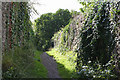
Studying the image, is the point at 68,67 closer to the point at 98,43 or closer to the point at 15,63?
the point at 98,43

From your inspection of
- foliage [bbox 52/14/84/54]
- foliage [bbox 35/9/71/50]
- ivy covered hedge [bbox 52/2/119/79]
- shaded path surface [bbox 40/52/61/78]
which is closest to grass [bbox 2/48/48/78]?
shaded path surface [bbox 40/52/61/78]

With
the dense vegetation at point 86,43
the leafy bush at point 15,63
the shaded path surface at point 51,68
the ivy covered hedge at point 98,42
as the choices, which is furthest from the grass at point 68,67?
the leafy bush at point 15,63

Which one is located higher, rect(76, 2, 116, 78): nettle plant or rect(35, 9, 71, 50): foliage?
rect(35, 9, 71, 50): foliage

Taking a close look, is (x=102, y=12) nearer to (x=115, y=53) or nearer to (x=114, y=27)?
(x=114, y=27)

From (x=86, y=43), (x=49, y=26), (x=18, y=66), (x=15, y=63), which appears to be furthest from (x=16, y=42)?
(x=49, y=26)

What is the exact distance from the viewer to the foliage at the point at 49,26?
21609mm

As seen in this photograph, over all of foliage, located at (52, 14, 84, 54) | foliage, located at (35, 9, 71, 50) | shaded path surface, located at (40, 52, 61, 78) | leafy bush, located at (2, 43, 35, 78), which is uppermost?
foliage, located at (35, 9, 71, 50)

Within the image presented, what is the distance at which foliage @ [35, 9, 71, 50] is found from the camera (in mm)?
21609

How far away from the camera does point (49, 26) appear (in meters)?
21.8

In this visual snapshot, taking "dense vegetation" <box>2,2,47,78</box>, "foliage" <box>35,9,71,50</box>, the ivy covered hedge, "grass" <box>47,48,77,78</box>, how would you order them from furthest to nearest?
"foliage" <box>35,9,71,50</box>
"grass" <box>47,48,77,78</box>
the ivy covered hedge
"dense vegetation" <box>2,2,47,78</box>

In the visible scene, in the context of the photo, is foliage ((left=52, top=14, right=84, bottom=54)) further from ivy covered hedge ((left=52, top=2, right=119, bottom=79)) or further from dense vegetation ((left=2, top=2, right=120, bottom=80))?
dense vegetation ((left=2, top=2, right=120, bottom=80))

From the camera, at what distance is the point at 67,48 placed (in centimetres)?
1097

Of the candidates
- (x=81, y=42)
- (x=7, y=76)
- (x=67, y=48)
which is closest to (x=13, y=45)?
(x=7, y=76)

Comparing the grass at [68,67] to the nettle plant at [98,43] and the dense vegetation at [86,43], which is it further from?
the nettle plant at [98,43]
